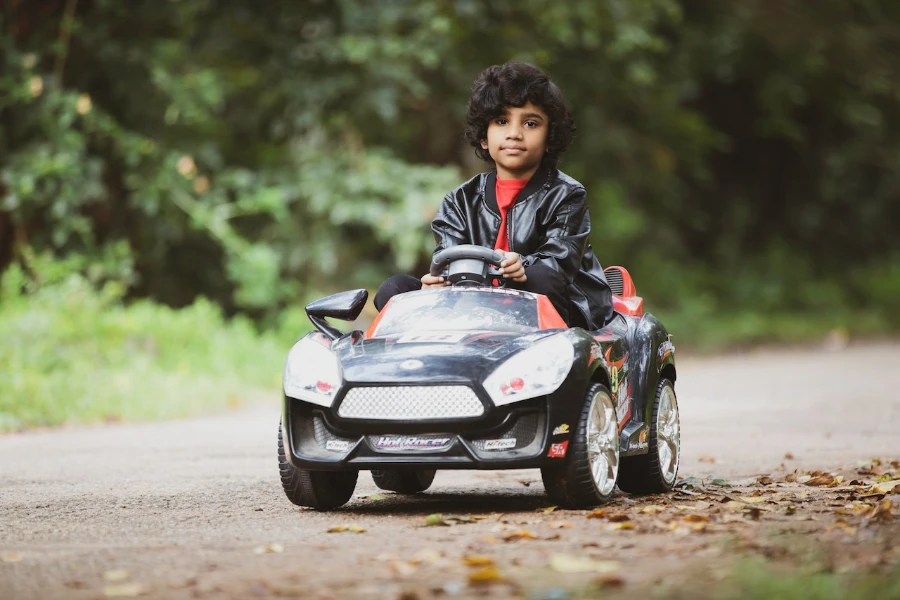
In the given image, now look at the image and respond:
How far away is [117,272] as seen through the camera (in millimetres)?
19953

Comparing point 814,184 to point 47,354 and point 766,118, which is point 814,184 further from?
point 47,354

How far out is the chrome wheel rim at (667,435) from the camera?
8.18 m

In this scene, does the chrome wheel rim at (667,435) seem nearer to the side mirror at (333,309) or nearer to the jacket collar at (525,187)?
the jacket collar at (525,187)

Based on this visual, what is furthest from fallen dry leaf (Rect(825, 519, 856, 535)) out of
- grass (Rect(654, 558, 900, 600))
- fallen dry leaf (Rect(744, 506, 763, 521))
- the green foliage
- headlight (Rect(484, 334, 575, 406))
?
the green foliage

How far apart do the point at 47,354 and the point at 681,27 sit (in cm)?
1462

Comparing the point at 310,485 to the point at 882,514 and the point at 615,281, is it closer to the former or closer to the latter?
the point at 615,281

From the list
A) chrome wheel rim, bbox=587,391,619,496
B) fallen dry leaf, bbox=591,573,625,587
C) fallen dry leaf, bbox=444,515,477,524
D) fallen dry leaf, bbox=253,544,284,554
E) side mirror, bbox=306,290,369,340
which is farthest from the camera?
side mirror, bbox=306,290,369,340

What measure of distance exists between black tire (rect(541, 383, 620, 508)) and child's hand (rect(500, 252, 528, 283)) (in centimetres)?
79

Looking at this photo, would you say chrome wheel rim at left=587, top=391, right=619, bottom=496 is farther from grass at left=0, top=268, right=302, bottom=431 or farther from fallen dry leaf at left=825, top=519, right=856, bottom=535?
grass at left=0, top=268, right=302, bottom=431

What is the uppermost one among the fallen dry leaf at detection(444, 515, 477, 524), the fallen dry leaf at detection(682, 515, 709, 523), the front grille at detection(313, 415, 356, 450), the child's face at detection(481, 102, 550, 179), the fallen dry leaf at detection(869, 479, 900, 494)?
the child's face at detection(481, 102, 550, 179)

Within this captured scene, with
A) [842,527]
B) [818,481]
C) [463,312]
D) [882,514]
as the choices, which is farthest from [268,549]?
[818,481]

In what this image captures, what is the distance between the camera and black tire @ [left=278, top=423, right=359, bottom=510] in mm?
7195

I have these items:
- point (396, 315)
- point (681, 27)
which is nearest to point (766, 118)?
point (681, 27)

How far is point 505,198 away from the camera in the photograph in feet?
26.4
